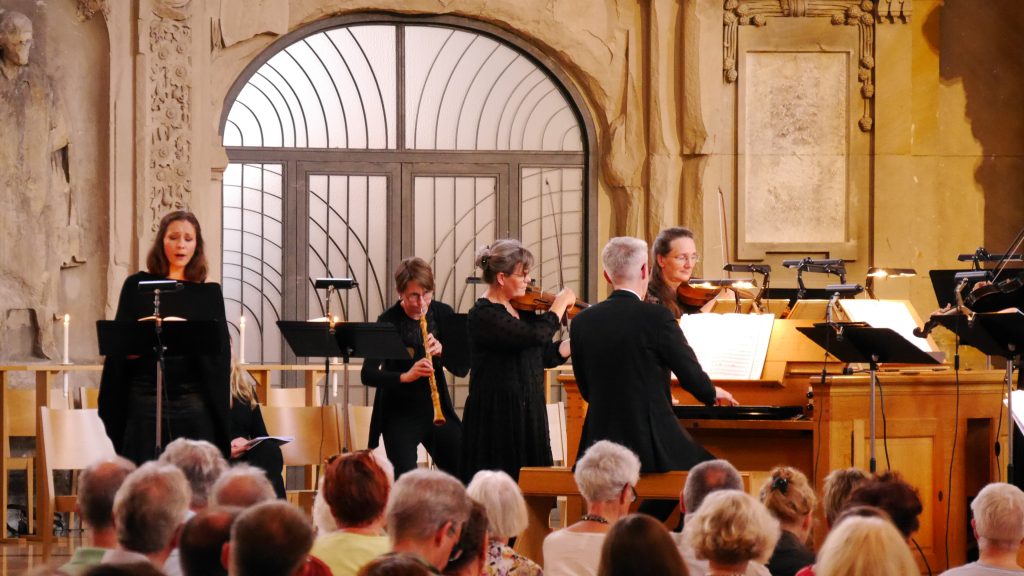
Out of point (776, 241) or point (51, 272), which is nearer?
point (51, 272)

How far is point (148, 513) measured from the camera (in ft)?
11.1

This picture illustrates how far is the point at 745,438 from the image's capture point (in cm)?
683

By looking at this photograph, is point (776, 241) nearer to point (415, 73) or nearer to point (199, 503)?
point (415, 73)

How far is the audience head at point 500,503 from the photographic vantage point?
4.25m

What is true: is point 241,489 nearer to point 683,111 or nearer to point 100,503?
point 100,503

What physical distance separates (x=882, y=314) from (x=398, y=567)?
502cm

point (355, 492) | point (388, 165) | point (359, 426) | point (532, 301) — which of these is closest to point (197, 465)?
point (355, 492)

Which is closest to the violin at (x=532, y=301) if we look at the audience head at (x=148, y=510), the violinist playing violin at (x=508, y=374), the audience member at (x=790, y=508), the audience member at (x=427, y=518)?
the violinist playing violin at (x=508, y=374)

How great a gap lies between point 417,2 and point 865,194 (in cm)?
379

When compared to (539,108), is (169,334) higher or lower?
lower

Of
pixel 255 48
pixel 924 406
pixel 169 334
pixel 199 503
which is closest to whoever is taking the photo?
pixel 199 503

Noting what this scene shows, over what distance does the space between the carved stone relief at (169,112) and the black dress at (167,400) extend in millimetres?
Answer: 5016

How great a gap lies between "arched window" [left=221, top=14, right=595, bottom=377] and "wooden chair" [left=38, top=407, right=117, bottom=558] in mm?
3575

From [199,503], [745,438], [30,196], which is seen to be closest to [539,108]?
[30,196]
